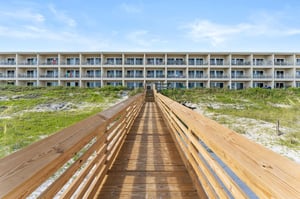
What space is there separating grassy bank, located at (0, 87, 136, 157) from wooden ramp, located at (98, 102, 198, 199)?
8.09 m

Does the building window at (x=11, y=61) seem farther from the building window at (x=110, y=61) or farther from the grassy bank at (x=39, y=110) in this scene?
the building window at (x=110, y=61)

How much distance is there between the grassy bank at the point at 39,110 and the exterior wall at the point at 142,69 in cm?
675

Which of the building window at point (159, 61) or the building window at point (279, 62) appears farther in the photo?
the building window at point (279, 62)

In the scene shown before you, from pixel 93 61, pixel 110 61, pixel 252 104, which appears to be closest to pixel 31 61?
pixel 93 61

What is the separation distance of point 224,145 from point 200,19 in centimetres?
3712

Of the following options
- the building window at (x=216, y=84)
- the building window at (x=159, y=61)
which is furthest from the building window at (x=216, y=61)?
the building window at (x=159, y=61)

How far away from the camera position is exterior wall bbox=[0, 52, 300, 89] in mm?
40281

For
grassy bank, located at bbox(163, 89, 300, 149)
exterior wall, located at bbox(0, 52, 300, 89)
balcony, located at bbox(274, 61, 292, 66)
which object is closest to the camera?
grassy bank, located at bbox(163, 89, 300, 149)

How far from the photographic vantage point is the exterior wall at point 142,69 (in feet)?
132

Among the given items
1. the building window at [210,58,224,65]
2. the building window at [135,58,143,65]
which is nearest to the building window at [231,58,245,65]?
the building window at [210,58,224,65]

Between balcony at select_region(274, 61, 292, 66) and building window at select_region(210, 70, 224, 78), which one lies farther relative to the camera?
balcony at select_region(274, 61, 292, 66)

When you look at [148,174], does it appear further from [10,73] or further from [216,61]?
[10,73]

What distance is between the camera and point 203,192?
8.99 feet

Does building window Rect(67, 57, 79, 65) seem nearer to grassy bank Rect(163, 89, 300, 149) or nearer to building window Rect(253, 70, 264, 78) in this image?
grassy bank Rect(163, 89, 300, 149)
